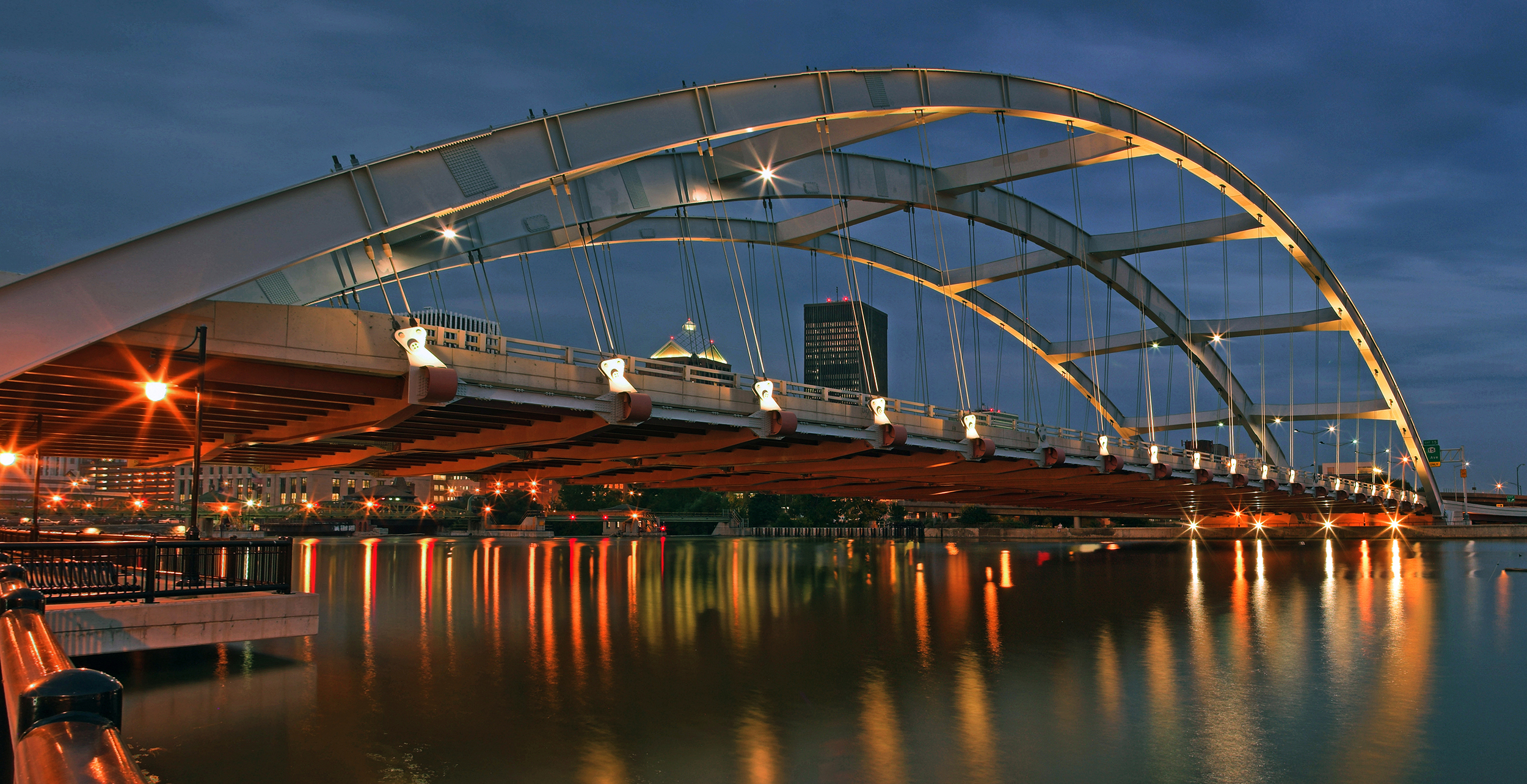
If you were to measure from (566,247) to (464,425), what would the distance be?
47.2 ft

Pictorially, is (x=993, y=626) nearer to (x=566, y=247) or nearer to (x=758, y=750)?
(x=758, y=750)

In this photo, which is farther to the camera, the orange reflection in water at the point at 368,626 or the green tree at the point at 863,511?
the green tree at the point at 863,511

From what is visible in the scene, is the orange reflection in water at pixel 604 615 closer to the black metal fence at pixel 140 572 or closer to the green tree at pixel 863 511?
the black metal fence at pixel 140 572

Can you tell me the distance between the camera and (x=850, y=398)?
3662 cm

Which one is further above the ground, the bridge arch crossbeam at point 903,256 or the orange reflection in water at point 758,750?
the bridge arch crossbeam at point 903,256

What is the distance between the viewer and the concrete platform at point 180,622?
1530 centimetres

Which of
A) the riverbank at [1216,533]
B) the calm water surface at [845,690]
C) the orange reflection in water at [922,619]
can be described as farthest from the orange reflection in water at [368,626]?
the riverbank at [1216,533]

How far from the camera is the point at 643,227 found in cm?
4875

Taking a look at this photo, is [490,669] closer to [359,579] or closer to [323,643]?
[323,643]

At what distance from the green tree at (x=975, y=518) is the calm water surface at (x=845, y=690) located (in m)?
82.1

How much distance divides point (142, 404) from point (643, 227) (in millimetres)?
24835

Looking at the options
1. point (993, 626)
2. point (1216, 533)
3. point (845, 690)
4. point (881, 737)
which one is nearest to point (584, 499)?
point (1216, 533)

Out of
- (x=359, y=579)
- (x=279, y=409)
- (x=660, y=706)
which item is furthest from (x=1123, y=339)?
(x=660, y=706)

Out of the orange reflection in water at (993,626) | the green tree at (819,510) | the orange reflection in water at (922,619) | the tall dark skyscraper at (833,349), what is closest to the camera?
the orange reflection in water at (922,619)
